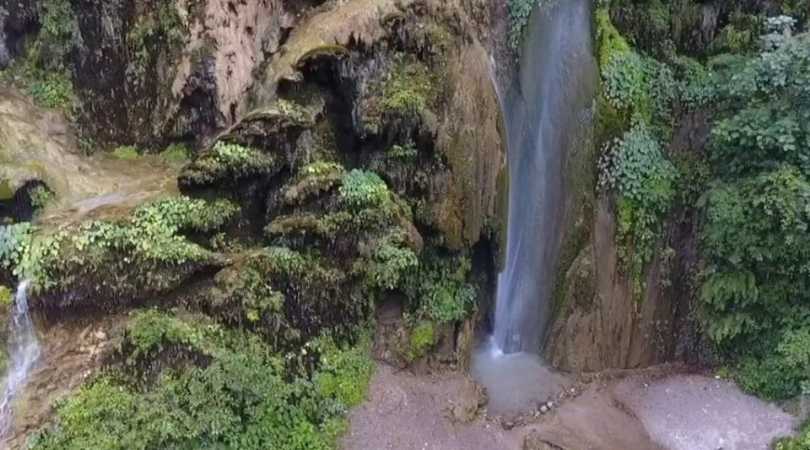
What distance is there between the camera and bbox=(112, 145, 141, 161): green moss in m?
11.1

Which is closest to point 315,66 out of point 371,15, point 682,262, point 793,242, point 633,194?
point 371,15

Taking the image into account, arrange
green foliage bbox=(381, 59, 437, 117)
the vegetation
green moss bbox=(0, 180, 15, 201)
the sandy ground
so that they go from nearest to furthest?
green moss bbox=(0, 180, 15, 201)
green foliage bbox=(381, 59, 437, 117)
the vegetation
the sandy ground

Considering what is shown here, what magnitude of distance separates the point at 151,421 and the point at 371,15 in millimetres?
6419

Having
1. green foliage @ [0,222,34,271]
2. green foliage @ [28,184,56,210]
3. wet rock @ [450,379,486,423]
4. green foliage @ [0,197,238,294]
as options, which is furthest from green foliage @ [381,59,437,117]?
green foliage @ [0,222,34,271]

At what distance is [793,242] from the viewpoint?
33.8ft

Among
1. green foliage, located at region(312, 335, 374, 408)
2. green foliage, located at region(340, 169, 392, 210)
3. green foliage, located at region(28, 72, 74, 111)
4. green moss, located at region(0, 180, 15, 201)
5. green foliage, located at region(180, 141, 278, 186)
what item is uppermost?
green foliage, located at region(28, 72, 74, 111)

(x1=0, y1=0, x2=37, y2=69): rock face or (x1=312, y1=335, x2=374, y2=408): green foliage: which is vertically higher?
(x1=0, y1=0, x2=37, y2=69): rock face

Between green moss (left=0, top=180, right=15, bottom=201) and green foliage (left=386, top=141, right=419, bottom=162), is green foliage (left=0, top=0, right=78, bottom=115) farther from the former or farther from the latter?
green foliage (left=386, top=141, right=419, bottom=162)

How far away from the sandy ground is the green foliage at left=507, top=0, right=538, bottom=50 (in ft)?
18.4

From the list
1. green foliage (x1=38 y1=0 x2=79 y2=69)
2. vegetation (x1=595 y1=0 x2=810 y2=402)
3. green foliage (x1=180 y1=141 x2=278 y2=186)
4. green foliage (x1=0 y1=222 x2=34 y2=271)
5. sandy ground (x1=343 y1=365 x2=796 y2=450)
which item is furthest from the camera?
green foliage (x1=38 y1=0 x2=79 y2=69)

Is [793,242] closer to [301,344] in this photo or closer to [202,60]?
[301,344]

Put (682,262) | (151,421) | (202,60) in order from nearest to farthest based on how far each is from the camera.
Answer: (151,421) < (202,60) < (682,262)

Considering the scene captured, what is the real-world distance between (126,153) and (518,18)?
264 inches

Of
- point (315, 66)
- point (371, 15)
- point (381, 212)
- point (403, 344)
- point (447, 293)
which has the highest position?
point (371, 15)
